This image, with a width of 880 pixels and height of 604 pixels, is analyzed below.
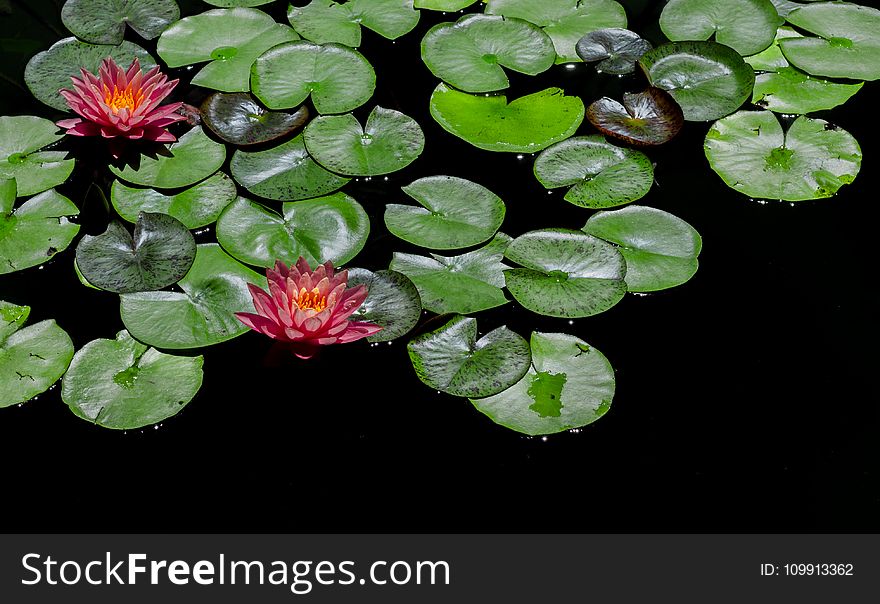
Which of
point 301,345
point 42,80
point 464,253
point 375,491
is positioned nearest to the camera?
point 375,491

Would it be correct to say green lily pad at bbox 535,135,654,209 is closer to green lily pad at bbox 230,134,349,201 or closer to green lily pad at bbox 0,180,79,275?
green lily pad at bbox 230,134,349,201

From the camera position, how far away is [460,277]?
7.50 ft

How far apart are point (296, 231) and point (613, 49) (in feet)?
4.71

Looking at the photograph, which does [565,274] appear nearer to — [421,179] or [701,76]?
[421,179]

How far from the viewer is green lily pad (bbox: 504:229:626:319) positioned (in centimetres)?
222

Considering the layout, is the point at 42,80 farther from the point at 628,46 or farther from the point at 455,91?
the point at 628,46

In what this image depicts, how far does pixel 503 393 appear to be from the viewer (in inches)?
80.7

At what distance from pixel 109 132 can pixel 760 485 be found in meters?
2.12

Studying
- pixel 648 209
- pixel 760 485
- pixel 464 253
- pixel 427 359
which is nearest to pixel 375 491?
pixel 427 359

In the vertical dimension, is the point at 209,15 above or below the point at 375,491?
above

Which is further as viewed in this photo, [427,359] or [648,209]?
[648,209]

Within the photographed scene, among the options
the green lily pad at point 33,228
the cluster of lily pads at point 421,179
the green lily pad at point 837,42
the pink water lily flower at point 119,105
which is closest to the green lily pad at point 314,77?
the cluster of lily pads at point 421,179

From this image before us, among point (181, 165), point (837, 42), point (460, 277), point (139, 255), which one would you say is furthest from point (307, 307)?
point (837, 42)

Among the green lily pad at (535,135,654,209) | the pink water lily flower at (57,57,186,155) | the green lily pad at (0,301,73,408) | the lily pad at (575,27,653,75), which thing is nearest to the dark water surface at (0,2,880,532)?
the green lily pad at (0,301,73,408)
